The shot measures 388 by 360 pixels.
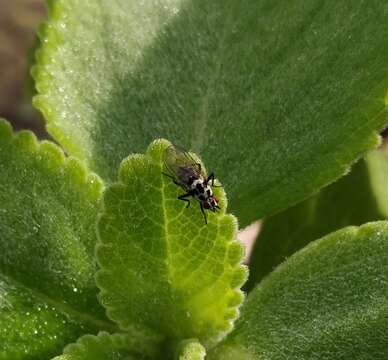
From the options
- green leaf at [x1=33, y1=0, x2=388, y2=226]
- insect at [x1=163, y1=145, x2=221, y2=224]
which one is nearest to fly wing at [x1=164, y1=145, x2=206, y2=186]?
insect at [x1=163, y1=145, x2=221, y2=224]

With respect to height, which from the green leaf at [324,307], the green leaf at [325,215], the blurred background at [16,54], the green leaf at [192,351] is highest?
the blurred background at [16,54]

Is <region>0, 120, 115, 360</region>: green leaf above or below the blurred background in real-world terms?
below

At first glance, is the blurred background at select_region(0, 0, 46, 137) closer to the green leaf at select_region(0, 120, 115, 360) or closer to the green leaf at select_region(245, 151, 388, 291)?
the green leaf at select_region(245, 151, 388, 291)

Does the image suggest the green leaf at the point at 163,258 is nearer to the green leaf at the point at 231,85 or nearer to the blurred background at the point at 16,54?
the green leaf at the point at 231,85

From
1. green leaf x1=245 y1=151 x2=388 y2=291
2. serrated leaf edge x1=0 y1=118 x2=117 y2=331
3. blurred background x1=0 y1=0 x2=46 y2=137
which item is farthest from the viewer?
blurred background x1=0 y1=0 x2=46 y2=137

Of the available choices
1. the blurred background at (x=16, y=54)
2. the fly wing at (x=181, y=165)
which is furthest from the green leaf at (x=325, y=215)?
the blurred background at (x=16, y=54)

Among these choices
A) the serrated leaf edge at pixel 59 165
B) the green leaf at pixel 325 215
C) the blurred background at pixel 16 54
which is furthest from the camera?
the blurred background at pixel 16 54

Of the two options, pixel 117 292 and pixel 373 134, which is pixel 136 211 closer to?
pixel 117 292
